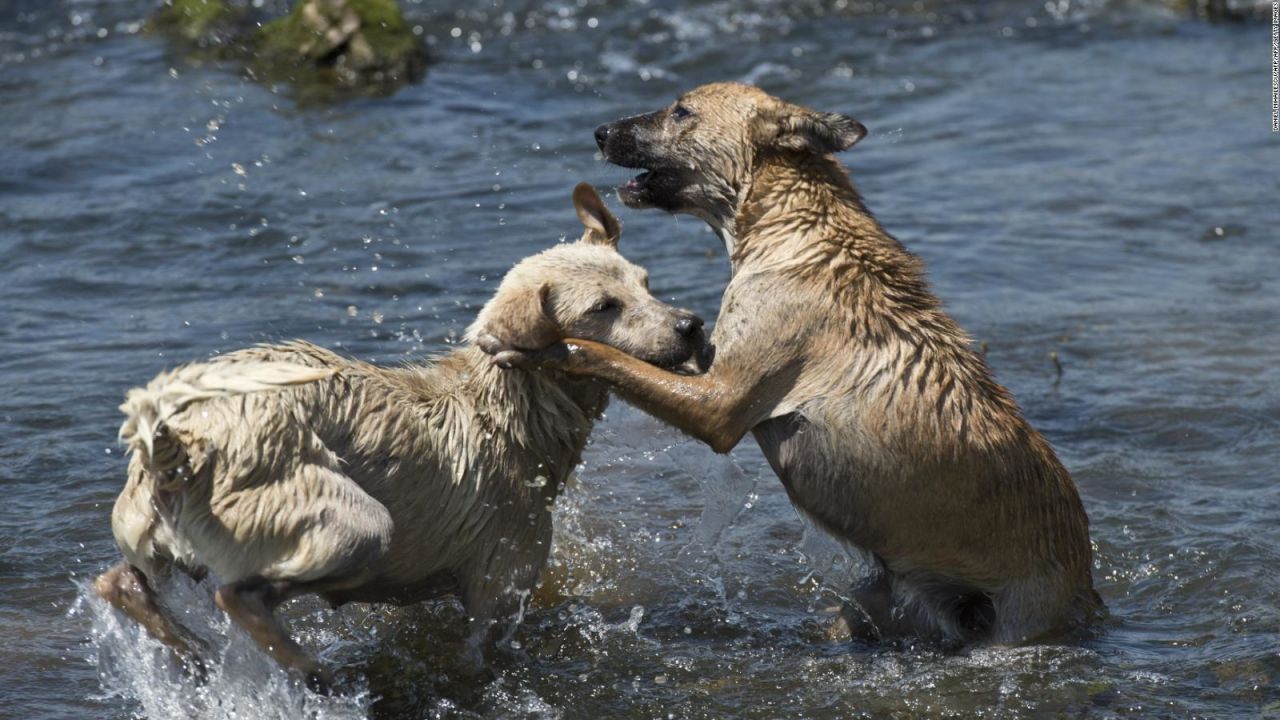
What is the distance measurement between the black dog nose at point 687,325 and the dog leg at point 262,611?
1.99m

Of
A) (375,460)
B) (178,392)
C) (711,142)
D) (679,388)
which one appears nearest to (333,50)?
(711,142)

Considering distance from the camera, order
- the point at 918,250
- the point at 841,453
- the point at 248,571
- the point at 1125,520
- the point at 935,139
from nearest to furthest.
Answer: the point at 248,571
the point at 841,453
the point at 1125,520
the point at 918,250
the point at 935,139

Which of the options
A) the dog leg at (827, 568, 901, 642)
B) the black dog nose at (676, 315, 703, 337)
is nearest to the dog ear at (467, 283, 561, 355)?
the black dog nose at (676, 315, 703, 337)

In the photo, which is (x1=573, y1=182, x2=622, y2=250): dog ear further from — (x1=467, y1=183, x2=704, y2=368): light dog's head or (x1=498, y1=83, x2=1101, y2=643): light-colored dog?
(x1=498, y1=83, x2=1101, y2=643): light-colored dog

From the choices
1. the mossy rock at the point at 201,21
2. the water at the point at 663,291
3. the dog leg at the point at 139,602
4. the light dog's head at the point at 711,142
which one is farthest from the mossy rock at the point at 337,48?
the dog leg at the point at 139,602

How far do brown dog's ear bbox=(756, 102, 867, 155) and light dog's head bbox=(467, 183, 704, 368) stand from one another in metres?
0.91

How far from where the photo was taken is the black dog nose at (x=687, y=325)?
21.5 feet

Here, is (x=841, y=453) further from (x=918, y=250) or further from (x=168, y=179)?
(x=168, y=179)

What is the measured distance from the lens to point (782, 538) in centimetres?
797

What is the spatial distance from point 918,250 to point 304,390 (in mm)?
7340

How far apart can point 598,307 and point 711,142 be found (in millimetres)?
1136

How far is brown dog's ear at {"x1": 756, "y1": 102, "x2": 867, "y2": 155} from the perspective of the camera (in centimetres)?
686

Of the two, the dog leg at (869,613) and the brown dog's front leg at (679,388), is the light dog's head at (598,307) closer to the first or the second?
the brown dog's front leg at (679,388)

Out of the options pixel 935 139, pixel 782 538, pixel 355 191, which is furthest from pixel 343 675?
pixel 935 139
